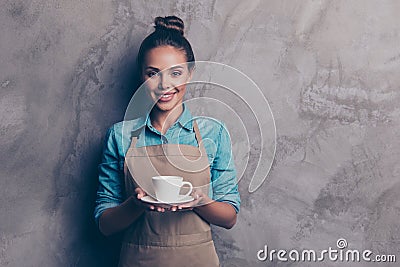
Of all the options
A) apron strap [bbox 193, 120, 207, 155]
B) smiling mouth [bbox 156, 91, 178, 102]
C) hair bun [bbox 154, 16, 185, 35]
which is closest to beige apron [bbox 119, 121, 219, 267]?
apron strap [bbox 193, 120, 207, 155]

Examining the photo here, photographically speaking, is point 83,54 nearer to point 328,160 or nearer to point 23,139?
point 23,139

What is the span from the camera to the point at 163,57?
1.22m

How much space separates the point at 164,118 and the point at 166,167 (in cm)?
12

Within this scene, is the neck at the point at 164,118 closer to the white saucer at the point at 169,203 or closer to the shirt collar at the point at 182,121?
the shirt collar at the point at 182,121

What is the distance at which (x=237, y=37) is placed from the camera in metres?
1.39

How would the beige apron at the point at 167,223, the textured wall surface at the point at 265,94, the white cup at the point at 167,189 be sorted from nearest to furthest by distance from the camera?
the white cup at the point at 167,189
the beige apron at the point at 167,223
the textured wall surface at the point at 265,94

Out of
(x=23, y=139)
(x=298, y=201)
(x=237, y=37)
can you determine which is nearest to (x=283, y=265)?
(x=298, y=201)

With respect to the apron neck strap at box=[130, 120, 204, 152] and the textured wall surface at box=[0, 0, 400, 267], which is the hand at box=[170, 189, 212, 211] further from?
the textured wall surface at box=[0, 0, 400, 267]

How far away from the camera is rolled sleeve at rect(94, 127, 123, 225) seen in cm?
126

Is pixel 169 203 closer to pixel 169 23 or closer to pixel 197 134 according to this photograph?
pixel 197 134

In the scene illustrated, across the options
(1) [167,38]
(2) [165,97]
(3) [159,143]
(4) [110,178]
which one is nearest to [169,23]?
(1) [167,38]

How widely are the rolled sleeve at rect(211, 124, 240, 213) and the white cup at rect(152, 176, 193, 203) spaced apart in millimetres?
168

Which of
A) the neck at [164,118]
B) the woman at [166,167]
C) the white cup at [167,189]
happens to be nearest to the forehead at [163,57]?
the woman at [166,167]

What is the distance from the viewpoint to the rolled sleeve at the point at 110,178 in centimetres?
126
